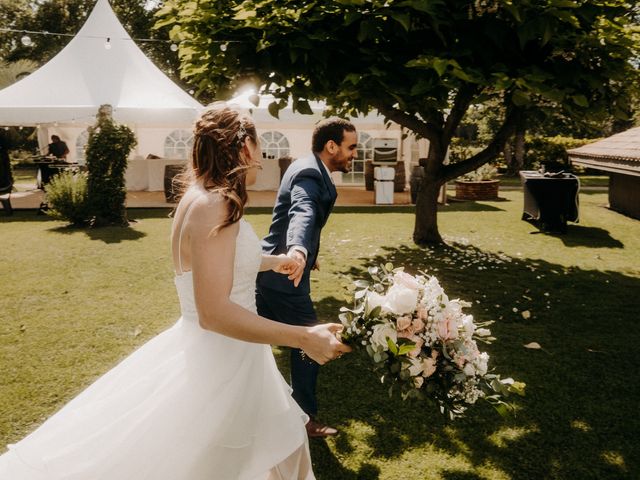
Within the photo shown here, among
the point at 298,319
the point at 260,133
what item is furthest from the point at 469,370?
the point at 260,133

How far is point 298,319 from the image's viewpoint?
12.8ft

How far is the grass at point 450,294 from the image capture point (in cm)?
389

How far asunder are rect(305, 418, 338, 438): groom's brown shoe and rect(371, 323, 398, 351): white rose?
2.00 metres

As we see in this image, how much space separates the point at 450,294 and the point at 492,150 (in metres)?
3.48

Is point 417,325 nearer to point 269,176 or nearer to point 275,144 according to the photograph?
Answer: point 269,176

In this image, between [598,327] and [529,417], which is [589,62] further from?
Answer: [529,417]

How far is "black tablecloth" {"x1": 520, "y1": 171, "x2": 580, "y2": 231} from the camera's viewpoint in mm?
12383

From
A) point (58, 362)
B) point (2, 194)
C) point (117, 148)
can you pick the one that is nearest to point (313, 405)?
point (58, 362)

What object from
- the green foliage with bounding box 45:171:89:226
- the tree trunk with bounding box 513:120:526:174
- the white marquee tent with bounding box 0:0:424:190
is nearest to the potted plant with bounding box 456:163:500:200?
the white marquee tent with bounding box 0:0:424:190

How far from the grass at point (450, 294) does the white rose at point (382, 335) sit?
7.1 inches

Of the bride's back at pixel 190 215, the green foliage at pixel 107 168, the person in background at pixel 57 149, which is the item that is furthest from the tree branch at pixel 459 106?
the person in background at pixel 57 149

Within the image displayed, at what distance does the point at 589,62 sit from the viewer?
21.7ft

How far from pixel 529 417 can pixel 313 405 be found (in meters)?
1.80

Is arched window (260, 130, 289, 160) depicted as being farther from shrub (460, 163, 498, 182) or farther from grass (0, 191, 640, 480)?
grass (0, 191, 640, 480)
